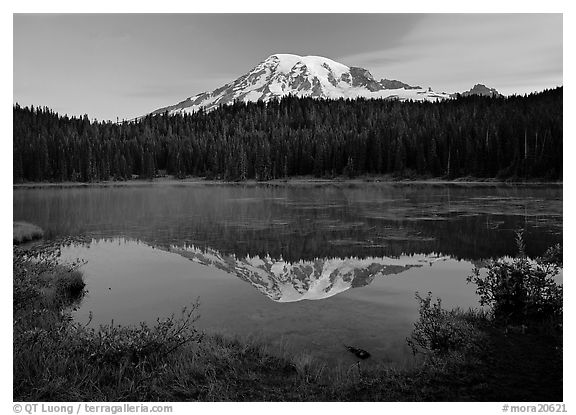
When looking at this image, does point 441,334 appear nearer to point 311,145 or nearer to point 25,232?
point 25,232

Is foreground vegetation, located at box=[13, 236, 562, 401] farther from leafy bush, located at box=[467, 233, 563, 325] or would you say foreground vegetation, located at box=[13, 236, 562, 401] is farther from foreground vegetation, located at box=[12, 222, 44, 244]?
foreground vegetation, located at box=[12, 222, 44, 244]

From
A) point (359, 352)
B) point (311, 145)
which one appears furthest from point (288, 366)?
point (311, 145)

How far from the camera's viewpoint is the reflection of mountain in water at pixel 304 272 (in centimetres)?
1045

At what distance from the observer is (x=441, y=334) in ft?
21.0

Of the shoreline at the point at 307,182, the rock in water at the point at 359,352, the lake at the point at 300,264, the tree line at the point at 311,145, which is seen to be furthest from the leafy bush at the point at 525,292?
the shoreline at the point at 307,182

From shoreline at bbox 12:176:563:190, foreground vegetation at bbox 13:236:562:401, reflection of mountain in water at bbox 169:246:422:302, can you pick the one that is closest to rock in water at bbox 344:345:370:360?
foreground vegetation at bbox 13:236:562:401

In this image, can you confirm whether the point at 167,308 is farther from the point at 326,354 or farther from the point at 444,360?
the point at 444,360

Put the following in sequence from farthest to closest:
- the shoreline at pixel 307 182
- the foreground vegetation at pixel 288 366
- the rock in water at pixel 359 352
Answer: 1. the shoreline at pixel 307 182
2. the rock in water at pixel 359 352
3. the foreground vegetation at pixel 288 366

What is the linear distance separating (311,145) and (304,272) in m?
72.2

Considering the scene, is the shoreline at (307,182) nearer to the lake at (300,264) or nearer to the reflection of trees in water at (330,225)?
the reflection of trees in water at (330,225)

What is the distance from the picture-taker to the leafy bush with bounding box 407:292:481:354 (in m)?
6.34

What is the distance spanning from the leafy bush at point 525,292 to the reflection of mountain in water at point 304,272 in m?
3.73
